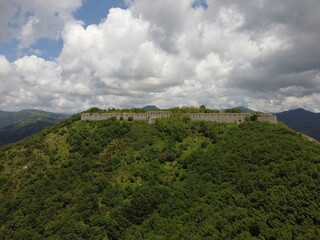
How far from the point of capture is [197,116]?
114062 mm

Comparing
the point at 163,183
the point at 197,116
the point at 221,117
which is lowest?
the point at 163,183

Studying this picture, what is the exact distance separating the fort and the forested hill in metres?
7.26

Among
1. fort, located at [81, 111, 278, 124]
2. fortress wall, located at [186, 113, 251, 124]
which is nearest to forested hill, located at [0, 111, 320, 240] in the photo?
fortress wall, located at [186, 113, 251, 124]

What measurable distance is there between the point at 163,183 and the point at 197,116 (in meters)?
→ 50.0

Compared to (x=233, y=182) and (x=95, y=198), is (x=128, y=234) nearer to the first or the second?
(x=95, y=198)

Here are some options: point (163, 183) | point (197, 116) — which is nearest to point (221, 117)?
point (197, 116)

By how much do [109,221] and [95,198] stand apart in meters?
11.6

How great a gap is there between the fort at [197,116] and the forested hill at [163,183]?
726cm

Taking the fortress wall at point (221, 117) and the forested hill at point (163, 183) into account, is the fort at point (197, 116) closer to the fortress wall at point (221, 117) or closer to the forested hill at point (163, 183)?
the fortress wall at point (221, 117)

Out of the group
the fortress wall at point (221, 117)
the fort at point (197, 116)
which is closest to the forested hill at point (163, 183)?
the fortress wall at point (221, 117)

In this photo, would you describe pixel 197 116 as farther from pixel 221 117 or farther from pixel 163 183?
pixel 163 183

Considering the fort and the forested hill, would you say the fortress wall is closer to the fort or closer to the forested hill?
the fort

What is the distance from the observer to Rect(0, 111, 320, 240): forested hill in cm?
4650

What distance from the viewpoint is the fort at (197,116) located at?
330 ft
